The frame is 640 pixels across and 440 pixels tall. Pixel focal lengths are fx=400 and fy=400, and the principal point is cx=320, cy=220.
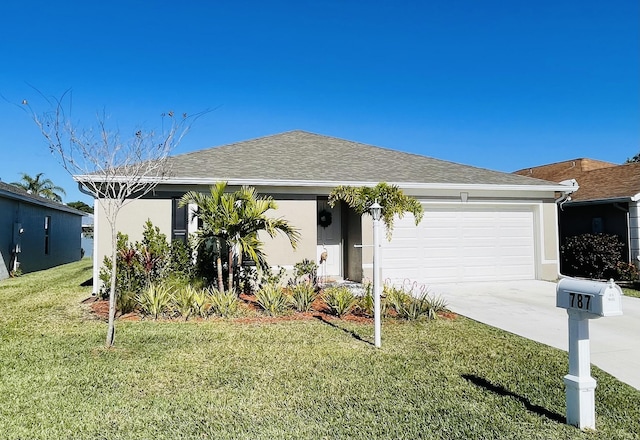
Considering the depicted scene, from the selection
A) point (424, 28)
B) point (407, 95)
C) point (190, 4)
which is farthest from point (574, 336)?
Result: point (407, 95)

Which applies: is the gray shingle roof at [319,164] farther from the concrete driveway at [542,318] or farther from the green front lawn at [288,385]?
the green front lawn at [288,385]

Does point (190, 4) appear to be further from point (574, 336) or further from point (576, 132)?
point (576, 132)

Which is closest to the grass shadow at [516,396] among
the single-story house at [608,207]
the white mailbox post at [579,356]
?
the white mailbox post at [579,356]

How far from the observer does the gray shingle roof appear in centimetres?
1041

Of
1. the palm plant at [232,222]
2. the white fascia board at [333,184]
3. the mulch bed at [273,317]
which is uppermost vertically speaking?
the white fascia board at [333,184]

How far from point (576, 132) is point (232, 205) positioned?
19752 mm

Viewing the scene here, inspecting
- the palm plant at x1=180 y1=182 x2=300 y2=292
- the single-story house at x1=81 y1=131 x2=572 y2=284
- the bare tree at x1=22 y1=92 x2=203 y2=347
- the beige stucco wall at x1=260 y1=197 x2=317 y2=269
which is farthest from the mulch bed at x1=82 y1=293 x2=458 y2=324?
the single-story house at x1=81 y1=131 x2=572 y2=284

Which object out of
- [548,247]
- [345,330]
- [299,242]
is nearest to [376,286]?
[345,330]

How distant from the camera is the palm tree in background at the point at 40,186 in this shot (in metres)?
30.1

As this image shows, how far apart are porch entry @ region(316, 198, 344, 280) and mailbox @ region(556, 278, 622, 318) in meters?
8.78

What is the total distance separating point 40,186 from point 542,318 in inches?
1384

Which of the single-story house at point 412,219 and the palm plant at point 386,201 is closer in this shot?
the palm plant at point 386,201

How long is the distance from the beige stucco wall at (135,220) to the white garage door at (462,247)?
18.7ft

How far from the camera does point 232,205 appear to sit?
797cm
